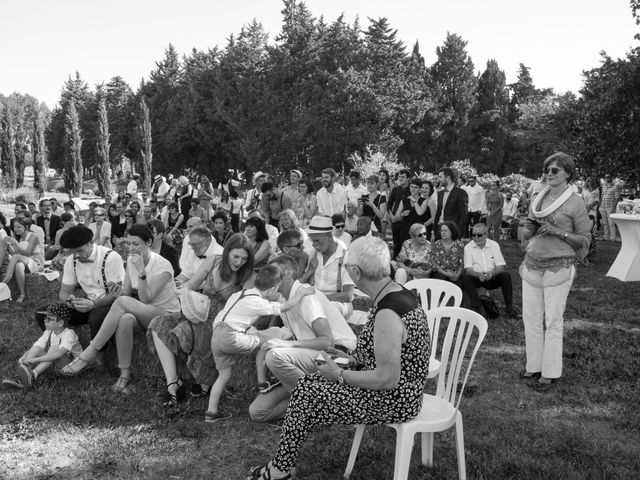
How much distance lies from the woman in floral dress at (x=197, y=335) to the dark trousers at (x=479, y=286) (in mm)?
3241

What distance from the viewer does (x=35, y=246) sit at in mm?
9117

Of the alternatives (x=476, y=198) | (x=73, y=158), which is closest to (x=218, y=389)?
(x=476, y=198)

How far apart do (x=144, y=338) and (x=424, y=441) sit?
9.69ft

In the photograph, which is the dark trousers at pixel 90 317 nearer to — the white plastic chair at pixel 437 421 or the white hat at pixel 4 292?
the white hat at pixel 4 292

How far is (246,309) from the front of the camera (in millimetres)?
4480

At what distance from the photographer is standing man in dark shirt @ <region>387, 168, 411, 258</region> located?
9.93 meters

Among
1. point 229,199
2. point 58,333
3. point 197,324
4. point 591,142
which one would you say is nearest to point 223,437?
point 197,324

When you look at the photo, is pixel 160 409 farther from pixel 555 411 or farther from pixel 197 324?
pixel 555 411

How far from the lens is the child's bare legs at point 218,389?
456cm

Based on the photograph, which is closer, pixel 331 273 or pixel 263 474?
pixel 263 474

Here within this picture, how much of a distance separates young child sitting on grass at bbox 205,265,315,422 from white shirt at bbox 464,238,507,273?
3.52 meters

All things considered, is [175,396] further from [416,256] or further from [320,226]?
[416,256]

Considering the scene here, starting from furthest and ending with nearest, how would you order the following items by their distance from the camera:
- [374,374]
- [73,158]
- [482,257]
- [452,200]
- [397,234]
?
[73,158]
[397,234]
[452,200]
[482,257]
[374,374]

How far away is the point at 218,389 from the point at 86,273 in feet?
7.27
